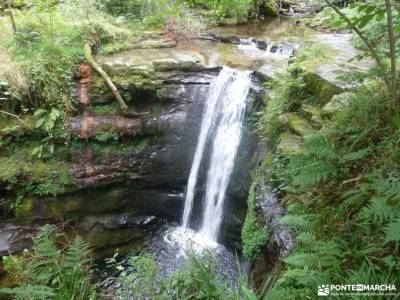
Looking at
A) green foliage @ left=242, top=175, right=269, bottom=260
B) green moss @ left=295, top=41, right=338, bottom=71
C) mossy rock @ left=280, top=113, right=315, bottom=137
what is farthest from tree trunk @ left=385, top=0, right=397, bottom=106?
green moss @ left=295, top=41, right=338, bottom=71

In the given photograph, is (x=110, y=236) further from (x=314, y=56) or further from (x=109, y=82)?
(x=314, y=56)

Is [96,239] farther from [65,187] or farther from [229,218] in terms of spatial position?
[229,218]

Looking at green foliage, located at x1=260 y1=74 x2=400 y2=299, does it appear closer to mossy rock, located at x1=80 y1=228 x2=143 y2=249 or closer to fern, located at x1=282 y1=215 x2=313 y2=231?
fern, located at x1=282 y1=215 x2=313 y2=231

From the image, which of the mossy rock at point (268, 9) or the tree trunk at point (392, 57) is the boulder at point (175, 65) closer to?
the tree trunk at point (392, 57)

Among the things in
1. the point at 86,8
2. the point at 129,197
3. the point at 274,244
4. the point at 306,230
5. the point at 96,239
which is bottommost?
the point at 96,239

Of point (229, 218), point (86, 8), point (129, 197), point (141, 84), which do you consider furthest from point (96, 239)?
point (86, 8)

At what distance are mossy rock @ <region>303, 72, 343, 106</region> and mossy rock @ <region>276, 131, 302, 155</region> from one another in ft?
2.46

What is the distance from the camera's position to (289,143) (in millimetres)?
4590

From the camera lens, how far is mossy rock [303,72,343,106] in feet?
16.0

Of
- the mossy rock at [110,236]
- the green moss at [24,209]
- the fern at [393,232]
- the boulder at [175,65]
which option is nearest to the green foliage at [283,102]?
the boulder at [175,65]

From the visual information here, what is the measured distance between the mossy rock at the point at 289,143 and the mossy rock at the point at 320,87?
75cm

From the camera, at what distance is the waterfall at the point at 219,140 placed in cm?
675

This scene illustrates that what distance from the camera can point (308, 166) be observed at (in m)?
3.25

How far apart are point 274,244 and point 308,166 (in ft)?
3.39
